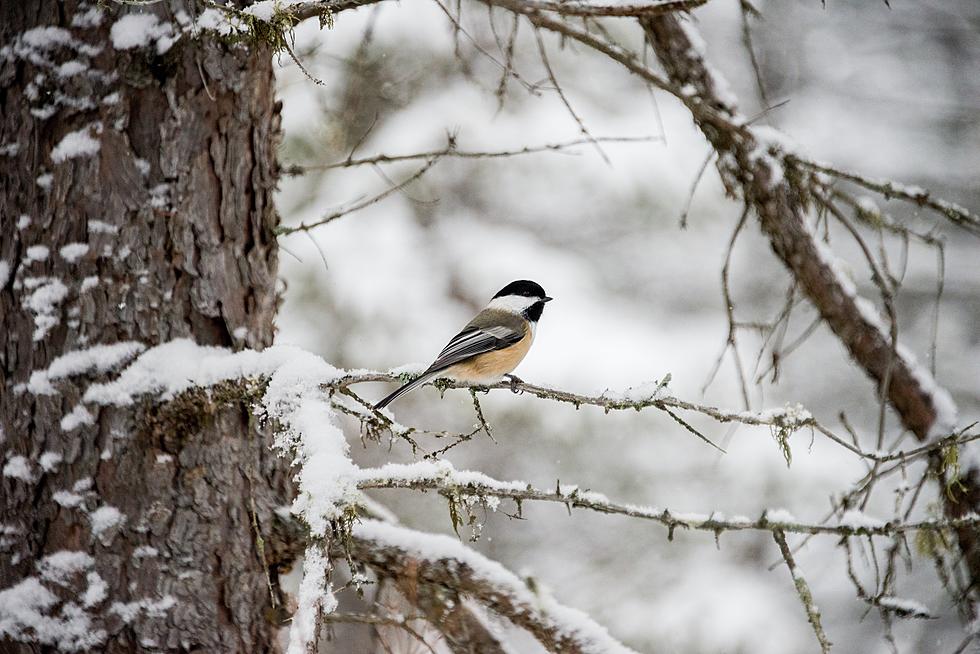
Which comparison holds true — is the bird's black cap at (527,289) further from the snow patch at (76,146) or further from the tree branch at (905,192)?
the snow patch at (76,146)

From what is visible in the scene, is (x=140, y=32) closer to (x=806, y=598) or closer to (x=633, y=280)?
(x=806, y=598)

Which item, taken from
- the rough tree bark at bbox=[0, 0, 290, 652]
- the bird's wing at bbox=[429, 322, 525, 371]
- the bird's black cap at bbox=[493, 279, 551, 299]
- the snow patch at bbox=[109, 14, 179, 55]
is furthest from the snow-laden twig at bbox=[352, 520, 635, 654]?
the bird's black cap at bbox=[493, 279, 551, 299]

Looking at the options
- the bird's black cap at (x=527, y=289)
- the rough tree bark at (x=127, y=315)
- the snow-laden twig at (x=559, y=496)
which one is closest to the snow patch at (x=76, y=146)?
the rough tree bark at (x=127, y=315)

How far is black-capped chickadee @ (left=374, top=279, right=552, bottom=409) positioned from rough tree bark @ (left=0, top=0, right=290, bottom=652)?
1074mm

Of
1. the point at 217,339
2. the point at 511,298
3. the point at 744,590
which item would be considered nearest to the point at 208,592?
the point at 217,339

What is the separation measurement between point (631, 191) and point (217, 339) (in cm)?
557

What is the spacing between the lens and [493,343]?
12.1 ft

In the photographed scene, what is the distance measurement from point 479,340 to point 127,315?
5.51 feet

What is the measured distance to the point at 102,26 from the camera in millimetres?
2344

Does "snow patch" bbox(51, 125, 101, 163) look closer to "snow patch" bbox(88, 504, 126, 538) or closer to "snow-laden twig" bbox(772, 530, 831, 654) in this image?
"snow patch" bbox(88, 504, 126, 538)

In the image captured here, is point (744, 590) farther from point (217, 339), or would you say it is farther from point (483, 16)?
point (217, 339)

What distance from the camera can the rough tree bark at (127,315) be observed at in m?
2.17

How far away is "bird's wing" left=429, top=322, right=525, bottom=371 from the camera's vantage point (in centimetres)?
341

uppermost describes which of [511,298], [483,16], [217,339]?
[483,16]
